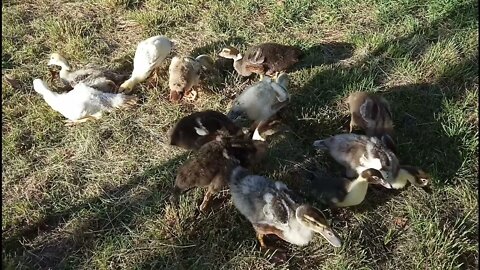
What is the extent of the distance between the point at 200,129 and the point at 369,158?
3.72 ft

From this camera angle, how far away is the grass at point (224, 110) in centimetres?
353

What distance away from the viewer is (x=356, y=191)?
11.7ft

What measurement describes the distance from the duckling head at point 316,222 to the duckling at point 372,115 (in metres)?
0.91

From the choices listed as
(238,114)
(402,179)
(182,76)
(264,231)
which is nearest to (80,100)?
(182,76)

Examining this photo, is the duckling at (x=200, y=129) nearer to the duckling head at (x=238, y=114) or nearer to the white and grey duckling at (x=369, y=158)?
the duckling head at (x=238, y=114)

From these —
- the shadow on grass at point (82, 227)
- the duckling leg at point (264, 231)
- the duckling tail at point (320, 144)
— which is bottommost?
the shadow on grass at point (82, 227)

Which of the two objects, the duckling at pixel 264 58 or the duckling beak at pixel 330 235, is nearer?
Answer: the duckling beak at pixel 330 235

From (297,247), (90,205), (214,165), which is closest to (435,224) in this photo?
(297,247)

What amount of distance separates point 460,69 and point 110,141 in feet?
9.14

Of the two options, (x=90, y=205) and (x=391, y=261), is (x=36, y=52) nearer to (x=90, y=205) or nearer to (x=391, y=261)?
(x=90, y=205)

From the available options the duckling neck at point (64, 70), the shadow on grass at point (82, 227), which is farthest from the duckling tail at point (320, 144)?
the duckling neck at point (64, 70)

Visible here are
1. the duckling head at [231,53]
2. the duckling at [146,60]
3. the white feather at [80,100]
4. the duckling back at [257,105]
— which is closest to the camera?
A: the duckling back at [257,105]

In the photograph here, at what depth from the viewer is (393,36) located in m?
4.88

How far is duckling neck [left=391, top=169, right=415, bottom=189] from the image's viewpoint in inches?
144
